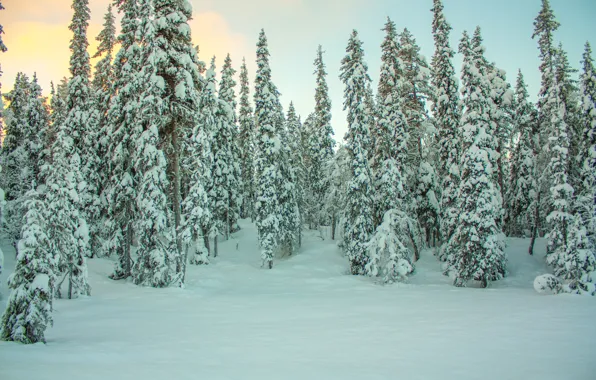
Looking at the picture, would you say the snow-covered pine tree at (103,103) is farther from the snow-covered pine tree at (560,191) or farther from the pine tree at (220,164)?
the snow-covered pine tree at (560,191)

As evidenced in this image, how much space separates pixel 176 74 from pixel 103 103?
9.04 m

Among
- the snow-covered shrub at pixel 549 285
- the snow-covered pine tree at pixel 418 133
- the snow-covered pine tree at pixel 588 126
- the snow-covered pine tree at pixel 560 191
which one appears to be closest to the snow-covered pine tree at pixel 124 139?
the snow-covered pine tree at pixel 418 133

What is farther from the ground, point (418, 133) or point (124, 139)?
point (418, 133)

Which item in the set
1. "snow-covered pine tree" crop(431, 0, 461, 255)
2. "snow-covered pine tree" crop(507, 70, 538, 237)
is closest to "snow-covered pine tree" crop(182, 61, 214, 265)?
"snow-covered pine tree" crop(431, 0, 461, 255)

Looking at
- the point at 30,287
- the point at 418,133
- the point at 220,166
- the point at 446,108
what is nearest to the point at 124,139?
the point at 30,287

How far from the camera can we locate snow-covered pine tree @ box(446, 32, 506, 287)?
78.8 feet

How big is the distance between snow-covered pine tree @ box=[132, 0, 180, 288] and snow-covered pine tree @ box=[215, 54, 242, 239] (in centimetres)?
1688

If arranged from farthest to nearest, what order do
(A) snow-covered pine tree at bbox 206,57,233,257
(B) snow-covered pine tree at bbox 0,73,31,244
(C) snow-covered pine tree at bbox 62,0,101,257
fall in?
(A) snow-covered pine tree at bbox 206,57,233,257
(B) snow-covered pine tree at bbox 0,73,31,244
(C) snow-covered pine tree at bbox 62,0,101,257

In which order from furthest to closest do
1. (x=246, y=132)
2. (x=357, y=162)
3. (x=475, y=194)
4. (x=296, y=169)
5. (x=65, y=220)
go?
(x=246, y=132) → (x=296, y=169) → (x=357, y=162) → (x=475, y=194) → (x=65, y=220)

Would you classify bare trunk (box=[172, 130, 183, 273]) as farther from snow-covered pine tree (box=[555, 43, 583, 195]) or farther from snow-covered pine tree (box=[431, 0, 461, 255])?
snow-covered pine tree (box=[555, 43, 583, 195])

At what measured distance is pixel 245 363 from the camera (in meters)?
8.80

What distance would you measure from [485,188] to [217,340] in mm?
21108

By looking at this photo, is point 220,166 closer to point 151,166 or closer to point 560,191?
point 151,166

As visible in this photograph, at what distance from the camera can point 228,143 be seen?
40.6 meters
